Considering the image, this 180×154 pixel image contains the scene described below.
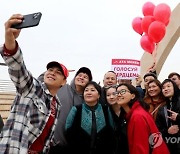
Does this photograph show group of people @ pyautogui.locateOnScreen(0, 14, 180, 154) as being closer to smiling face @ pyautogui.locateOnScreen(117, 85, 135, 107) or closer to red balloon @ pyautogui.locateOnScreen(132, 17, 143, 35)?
smiling face @ pyautogui.locateOnScreen(117, 85, 135, 107)

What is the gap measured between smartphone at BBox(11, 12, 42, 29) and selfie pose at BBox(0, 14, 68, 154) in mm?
21

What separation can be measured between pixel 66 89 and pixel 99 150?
73cm

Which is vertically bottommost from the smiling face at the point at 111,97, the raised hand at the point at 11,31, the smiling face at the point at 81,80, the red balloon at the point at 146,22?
the smiling face at the point at 111,97

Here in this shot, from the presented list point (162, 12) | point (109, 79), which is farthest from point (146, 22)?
point (109, 79)

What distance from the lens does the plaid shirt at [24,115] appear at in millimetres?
1869

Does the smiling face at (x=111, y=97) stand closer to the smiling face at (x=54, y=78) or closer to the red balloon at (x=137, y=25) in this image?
the smiling face at (x=54, y=78)

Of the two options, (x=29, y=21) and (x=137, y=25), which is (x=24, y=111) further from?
(x=137, y=25)

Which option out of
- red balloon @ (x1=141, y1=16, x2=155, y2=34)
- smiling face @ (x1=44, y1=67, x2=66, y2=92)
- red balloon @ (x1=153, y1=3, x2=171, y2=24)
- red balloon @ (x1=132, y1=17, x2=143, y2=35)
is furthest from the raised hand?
red balloon @ (x1=132, y1=17, x2=143, y2=35)

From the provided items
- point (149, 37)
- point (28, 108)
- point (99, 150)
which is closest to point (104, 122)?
point (99, 150)

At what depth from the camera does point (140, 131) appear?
9.16 feet

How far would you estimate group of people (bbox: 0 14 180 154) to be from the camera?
193 centimetres

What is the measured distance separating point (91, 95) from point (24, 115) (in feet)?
3.51

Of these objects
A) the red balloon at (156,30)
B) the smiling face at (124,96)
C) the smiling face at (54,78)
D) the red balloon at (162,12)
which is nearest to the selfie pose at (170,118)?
the smiling face at (124,96)

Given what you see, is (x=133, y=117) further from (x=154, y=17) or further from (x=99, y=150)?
(x=154, y=17)
